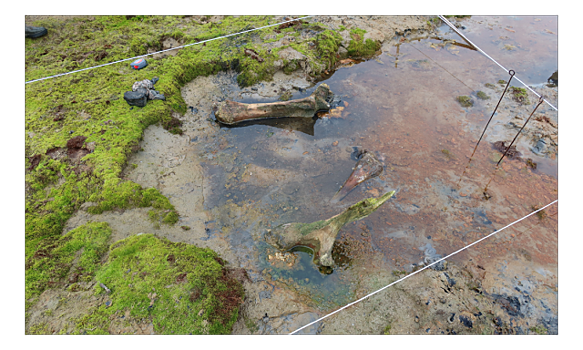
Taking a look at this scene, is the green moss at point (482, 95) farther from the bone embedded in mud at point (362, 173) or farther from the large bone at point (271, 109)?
the large bone at point (271, 109)

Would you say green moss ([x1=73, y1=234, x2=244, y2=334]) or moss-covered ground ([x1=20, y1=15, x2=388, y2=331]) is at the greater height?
moss-covered ground ([x1=20, y1=15, x2=388, y2=331])

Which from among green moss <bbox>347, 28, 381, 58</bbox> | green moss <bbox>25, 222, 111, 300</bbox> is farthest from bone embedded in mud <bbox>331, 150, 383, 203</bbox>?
green moss <bbox>347, 28, 381, 58</bbox>

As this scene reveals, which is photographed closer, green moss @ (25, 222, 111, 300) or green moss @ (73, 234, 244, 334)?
green moss @ (73, 234, 244, 334)

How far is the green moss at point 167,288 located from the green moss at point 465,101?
961cm

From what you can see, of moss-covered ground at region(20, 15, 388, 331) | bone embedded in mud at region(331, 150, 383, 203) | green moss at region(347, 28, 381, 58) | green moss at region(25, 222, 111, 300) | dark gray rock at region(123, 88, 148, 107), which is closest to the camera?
green moss at region(25, 222, 111, 300)

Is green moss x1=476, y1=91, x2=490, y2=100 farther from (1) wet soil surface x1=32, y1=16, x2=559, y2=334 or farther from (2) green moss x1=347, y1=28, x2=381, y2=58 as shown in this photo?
(2) green moss x1=347, y1=28, x2=381, y2=58

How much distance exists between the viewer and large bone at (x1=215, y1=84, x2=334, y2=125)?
8.82m

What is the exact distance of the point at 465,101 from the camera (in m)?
9.57

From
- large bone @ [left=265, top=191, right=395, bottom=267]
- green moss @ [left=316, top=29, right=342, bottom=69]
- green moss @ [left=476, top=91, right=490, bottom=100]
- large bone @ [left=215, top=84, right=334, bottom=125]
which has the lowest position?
large bone @ [left=265, top=191, right=395, bottom=267]

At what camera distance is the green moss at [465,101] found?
9500 millimetres

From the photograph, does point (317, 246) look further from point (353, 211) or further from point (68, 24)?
point (68, 24)

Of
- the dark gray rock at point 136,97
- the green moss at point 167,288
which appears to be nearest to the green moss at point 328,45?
the dark gray rock at point 136,97

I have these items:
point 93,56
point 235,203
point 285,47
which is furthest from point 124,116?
point 285,47

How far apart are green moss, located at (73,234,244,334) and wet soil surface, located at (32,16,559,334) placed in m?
0.40
